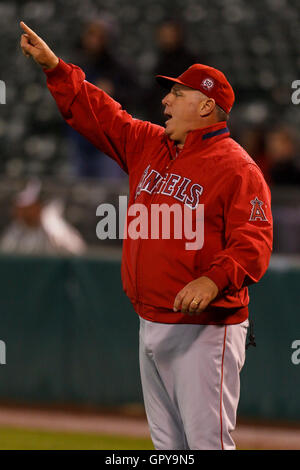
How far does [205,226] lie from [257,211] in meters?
0.21

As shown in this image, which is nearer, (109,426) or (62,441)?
(62,441)

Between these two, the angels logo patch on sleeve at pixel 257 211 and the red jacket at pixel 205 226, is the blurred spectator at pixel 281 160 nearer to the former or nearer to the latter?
the red jacket at pixel 205 226

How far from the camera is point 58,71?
359cm

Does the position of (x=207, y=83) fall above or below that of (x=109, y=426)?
above

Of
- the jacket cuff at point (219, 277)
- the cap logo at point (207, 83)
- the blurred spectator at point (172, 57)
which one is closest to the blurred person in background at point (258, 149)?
the blurred spectator at point (172, 57)

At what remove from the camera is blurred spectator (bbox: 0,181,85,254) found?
6816 millimetres

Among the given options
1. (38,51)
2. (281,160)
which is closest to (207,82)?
(38,51)

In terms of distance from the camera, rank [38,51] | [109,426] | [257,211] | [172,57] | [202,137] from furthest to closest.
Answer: [172,57] → [109,426] → [38,51] → [202,137] → [257,211]

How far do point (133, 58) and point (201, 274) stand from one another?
8.78m

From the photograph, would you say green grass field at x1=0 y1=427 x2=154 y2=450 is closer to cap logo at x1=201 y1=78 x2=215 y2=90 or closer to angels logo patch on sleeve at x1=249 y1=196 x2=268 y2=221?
angels logo patch on sleeve at x1=249 y1=196 x2=268 y2=221

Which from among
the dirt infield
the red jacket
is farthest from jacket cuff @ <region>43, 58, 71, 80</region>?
the dirt infield

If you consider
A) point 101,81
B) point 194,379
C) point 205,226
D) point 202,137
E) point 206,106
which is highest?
point 101,81

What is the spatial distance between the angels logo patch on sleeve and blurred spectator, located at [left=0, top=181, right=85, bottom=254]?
361 centimetres

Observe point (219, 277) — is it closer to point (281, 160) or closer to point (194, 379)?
point (194, 379)
